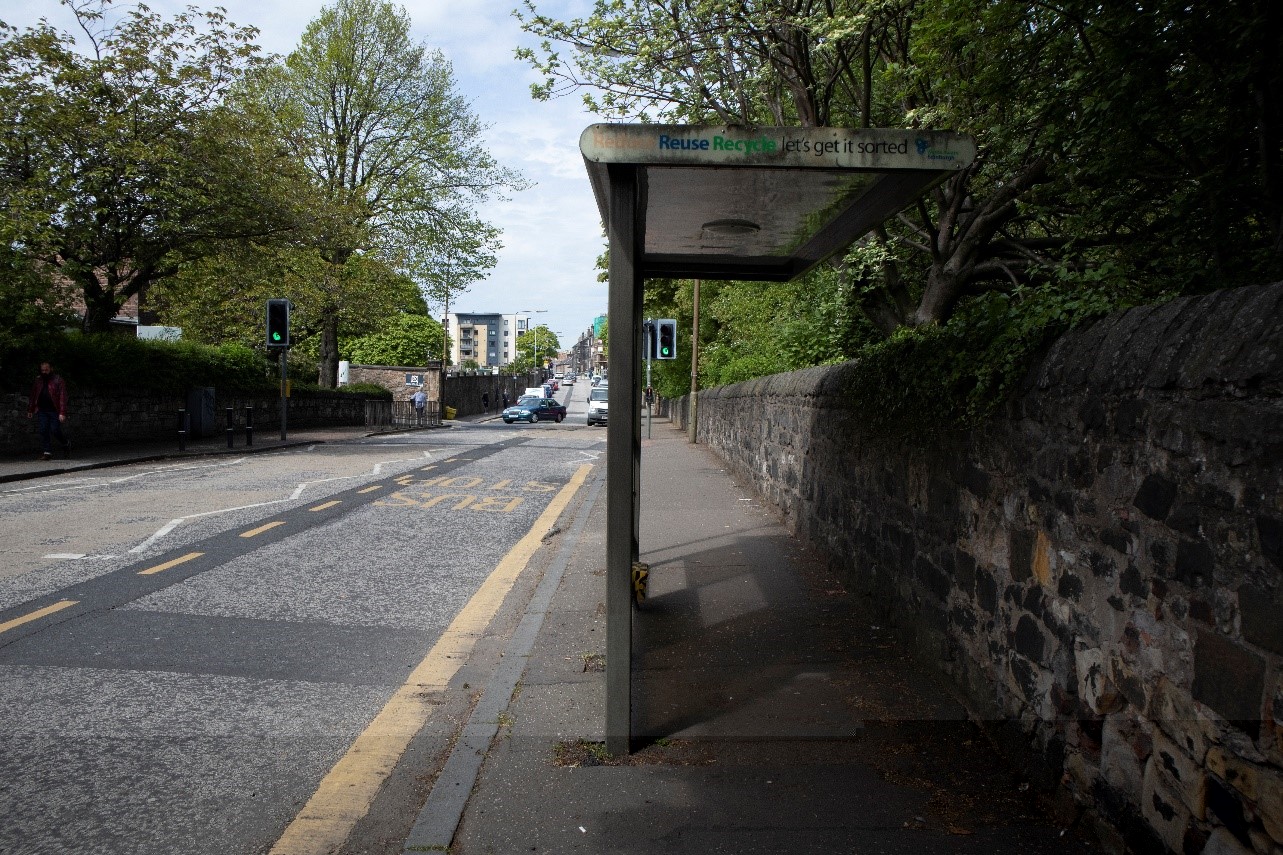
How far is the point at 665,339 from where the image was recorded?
17.8 metres

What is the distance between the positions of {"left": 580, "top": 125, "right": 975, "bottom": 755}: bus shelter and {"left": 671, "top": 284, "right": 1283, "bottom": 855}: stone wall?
3.47 feet

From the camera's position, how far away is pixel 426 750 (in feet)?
13.3

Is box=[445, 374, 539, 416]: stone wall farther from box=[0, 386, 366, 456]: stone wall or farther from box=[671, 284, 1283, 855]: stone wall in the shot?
box=[671, 284, 1283, 855]: stone wall

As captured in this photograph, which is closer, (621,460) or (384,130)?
(621,460)

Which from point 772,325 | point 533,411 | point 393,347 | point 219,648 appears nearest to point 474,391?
point 393,347

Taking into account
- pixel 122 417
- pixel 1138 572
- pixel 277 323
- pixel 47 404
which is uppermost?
pixel 277 323

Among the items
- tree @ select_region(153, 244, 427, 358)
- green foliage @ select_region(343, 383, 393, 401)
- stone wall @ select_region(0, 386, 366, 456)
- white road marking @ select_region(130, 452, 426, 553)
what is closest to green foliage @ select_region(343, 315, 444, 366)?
green foliage @ select_region(343, 383, 393, 401)

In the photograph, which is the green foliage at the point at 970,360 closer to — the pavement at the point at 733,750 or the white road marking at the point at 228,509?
the pavement at the point at 733,750

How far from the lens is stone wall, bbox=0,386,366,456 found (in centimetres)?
1762

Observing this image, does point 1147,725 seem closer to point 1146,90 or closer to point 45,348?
point 1146,90

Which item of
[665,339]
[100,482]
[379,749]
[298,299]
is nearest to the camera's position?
[379,749]

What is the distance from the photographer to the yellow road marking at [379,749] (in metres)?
3.27

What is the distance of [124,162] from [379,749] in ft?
62.1

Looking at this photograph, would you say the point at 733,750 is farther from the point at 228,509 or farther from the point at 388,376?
the point at 388,376
